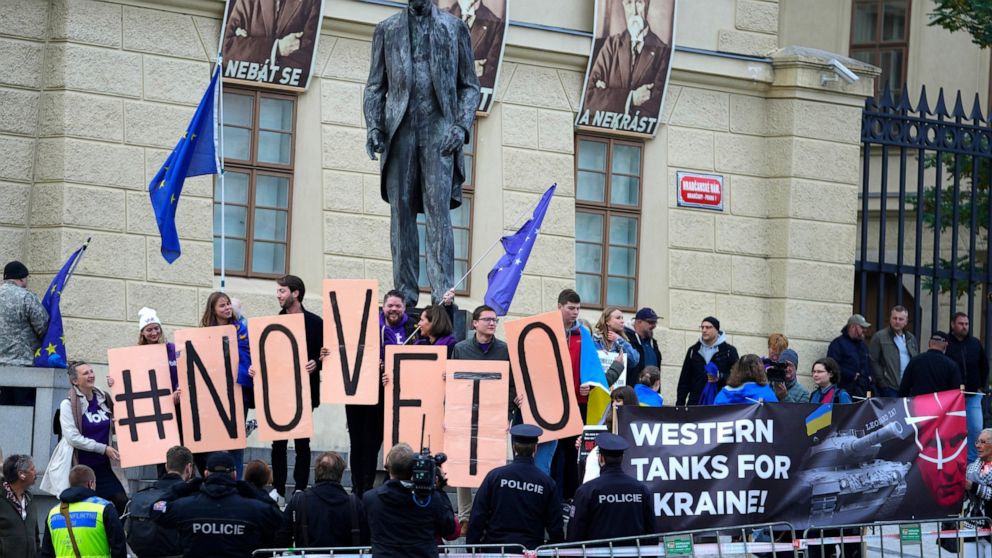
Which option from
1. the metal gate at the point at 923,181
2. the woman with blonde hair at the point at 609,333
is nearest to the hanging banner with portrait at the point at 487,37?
the metal gate at the point at 923,181

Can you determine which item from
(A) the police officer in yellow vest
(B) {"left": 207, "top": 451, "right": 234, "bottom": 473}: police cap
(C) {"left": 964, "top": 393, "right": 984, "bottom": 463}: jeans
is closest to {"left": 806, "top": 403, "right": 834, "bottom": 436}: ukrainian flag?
(B) {"left": 207, "top": 451, "right": 234, "bottom": 473}: police cap

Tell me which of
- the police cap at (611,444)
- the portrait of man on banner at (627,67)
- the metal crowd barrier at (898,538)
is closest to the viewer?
the police cap at (611,444)

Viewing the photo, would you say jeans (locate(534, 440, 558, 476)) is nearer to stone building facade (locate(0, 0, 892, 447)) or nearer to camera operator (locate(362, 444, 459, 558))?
camera operator (locate(362, 444, 459, 558))

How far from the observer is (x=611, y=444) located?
12820 mm

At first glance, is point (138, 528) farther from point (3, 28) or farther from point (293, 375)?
point (3, 28)

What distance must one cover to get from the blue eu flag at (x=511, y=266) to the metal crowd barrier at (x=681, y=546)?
4552mm

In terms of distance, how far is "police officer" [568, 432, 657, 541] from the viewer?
41.5 ft

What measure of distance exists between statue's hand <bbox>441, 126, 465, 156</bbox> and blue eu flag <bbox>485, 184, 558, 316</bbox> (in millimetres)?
3186

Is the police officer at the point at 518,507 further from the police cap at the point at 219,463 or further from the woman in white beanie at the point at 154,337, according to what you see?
the woman in white beanie at the point at 154,337

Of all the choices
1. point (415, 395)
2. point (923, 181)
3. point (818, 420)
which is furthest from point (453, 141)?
point (923, 181)

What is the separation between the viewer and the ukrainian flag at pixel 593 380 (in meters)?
14.7

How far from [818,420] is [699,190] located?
9.04 metres

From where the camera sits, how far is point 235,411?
14.1 m

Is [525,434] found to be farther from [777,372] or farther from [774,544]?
[777,372]
